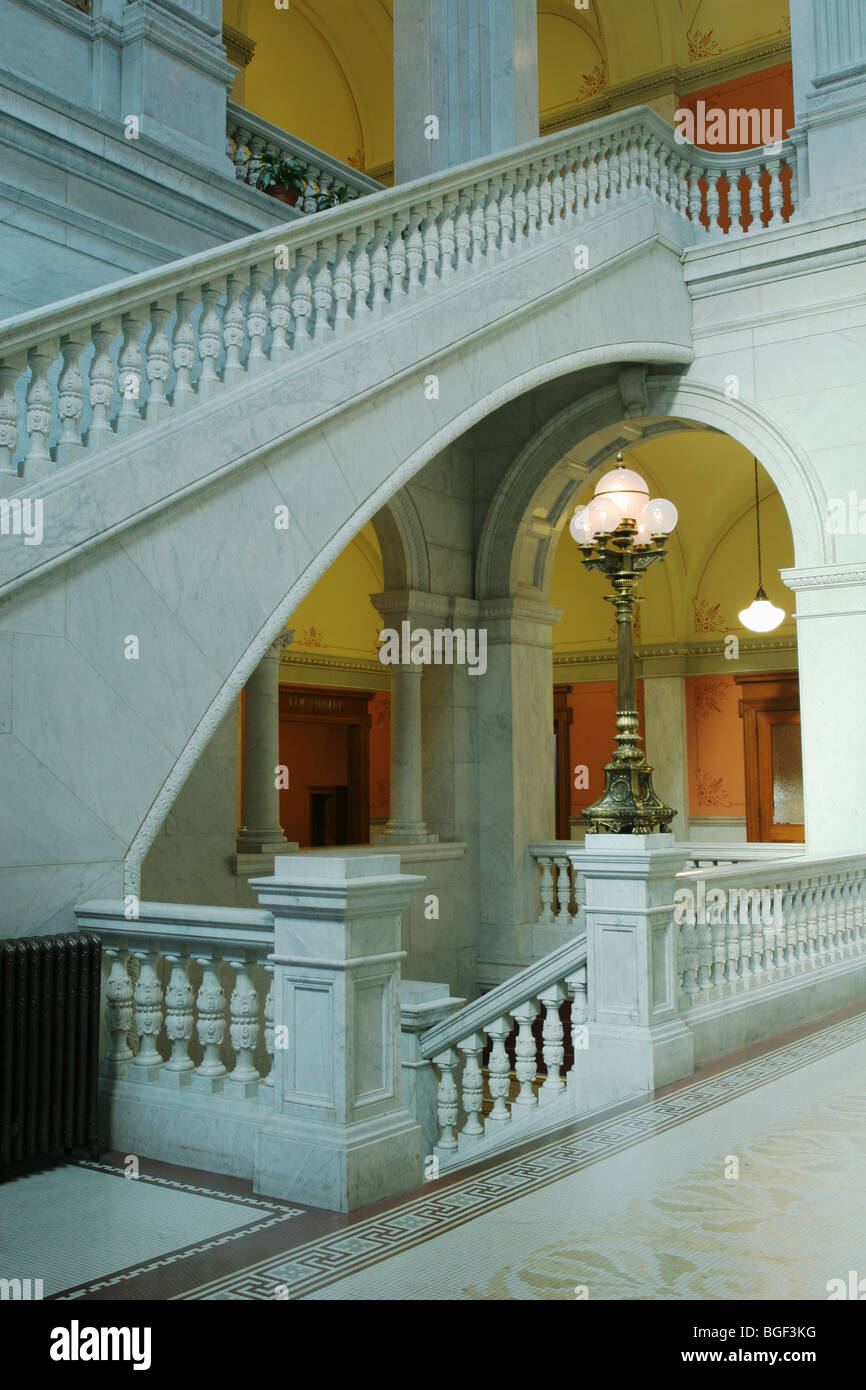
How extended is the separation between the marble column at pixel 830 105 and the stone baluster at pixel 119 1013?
831 centimetres

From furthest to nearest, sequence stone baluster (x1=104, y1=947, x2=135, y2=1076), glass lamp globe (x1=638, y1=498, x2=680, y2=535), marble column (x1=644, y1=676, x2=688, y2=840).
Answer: marble column (x1=644, y1=676, x2=688, y2=840) < glass lamp globe (x1=638, y1=498, x2=680, y2=535) < stone baluster (x1=104, y1=947, x2=135, y2=1076)

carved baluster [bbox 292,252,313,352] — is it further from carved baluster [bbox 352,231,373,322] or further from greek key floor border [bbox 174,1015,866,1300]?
greek key floor border [bbox 174,1015,866,1300]

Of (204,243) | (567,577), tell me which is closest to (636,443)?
(204,243)

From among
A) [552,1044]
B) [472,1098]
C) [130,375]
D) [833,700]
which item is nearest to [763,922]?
Answer: [552,1044]

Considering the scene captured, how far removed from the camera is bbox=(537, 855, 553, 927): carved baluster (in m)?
12.0

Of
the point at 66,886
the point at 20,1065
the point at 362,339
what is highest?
the point at 362,339

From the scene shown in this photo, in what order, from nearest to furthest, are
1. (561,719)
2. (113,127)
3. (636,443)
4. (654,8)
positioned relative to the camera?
(113,127) → (636,443) → (654,8) → (561,719)

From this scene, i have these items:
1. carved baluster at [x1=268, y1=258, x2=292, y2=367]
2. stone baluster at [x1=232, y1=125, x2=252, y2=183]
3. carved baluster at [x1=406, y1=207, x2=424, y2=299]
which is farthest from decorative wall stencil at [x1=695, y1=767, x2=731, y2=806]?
carved baluster at [x1=268, y1=258, x2=292, y2=367]

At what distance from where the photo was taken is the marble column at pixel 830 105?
1030 cm

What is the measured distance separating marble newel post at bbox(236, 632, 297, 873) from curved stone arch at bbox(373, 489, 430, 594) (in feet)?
5.79

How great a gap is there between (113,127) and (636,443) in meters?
5.72

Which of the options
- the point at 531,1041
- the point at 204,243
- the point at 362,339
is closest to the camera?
the point at 531,1041

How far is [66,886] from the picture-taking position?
538cm
